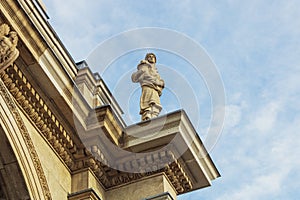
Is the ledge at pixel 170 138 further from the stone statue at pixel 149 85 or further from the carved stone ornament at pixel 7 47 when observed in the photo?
the carved stone ornament at pixel 7 47

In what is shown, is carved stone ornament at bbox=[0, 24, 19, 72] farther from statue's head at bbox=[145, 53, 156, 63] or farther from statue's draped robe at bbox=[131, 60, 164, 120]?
statue's head at bbox=[145, 53, 156, 63]

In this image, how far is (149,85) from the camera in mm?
16312

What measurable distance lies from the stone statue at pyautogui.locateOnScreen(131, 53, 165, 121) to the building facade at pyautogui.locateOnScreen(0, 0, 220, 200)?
2.15 ft

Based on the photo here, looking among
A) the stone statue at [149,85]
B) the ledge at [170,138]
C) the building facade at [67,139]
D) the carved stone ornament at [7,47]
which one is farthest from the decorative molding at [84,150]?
the stone statue at [149,85]

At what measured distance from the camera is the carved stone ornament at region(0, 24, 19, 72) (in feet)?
41.2

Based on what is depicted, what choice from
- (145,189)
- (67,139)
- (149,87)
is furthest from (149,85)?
(67,139)

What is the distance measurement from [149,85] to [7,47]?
4.23 meters

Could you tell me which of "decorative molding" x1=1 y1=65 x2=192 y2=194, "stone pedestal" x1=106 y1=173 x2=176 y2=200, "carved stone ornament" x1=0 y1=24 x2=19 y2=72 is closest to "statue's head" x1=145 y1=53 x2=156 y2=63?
"decorative molding" x1=1 y1=65 x2=192 y2=194

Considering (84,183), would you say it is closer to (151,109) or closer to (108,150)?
(108,150)

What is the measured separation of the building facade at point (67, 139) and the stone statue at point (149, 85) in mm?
655

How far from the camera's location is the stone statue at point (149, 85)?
52.3 feet

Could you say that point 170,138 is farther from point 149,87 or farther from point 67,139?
point 149,87

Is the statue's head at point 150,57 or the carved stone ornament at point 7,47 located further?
the statue's head at point 150,57

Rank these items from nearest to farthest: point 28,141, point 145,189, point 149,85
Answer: point 28,141 < point 145,189 < point 149,85
